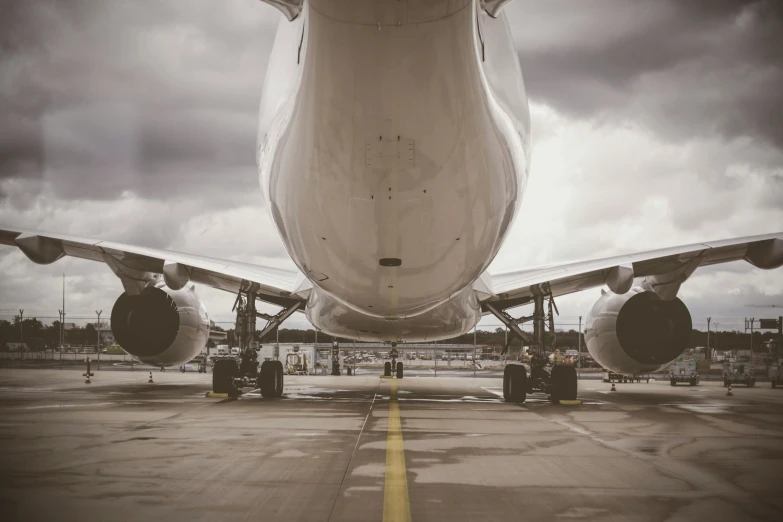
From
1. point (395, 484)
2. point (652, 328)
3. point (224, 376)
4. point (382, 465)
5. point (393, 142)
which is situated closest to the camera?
point (395, 484)

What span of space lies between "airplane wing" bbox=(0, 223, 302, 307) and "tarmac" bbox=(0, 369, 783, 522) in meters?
3.33

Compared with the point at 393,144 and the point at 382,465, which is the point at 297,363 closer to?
the point at 382,465

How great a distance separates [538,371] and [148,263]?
850 cm

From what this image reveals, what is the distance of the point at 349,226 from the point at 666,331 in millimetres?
9728

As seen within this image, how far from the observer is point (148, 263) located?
15008 mm

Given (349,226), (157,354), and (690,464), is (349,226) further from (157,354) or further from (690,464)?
(157,354)

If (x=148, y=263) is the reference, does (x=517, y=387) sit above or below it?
below

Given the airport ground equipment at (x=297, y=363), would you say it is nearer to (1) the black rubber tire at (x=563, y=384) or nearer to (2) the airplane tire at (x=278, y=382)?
(2) the airplane tire at (x=278, y=382)

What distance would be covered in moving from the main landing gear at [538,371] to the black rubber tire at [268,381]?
4784 mm

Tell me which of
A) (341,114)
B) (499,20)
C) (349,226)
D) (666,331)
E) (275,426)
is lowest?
(275,426)

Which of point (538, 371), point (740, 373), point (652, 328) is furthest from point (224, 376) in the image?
point (740, 373)

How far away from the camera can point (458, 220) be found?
680 centimetres

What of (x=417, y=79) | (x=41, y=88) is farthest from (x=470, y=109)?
(x=41, y=88)

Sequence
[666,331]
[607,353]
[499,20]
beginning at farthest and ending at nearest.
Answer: [607,353] < [666,331] < [499,20]
